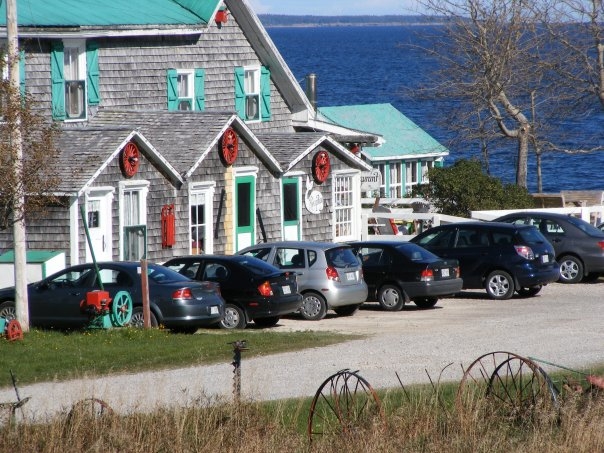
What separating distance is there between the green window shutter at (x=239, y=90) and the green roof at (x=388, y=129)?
12440 millimetres

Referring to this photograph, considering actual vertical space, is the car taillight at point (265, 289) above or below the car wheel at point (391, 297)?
→ above

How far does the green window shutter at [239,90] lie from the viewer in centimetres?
3672

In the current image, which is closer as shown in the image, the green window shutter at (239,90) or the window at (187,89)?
the window at (187,89)

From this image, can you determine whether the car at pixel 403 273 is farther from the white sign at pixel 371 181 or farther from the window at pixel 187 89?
the white sign at pixel 371 181

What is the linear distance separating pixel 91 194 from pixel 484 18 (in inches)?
867

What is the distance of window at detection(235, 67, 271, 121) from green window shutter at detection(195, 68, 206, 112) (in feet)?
5.11

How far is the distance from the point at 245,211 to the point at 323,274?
803cm

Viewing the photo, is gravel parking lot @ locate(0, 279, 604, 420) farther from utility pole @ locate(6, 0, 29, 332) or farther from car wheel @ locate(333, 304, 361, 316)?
utility pole @ locate(6, 0, 29, 332)

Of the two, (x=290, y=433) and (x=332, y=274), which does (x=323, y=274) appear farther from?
(x=290, y=433)

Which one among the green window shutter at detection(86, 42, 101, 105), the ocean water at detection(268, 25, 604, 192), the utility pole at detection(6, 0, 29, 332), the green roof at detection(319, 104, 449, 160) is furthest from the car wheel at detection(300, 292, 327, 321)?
the green roof at detection(319, 104, 449, 160)

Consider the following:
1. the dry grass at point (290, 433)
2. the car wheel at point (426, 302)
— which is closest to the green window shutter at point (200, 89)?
the car wheel at point (426, 302)

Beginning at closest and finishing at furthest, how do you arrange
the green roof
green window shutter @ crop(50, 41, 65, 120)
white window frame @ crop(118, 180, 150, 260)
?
white window frame @ crop(118, 180, 150, 260)
green window shutter @ crop(50, 41, 65, 120)
the green roof

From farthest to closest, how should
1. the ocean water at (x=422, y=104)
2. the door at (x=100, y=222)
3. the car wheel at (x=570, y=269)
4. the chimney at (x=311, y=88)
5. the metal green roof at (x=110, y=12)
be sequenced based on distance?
the ocean water at (x=422, y=104), the chimney at (x=311, y=88), the car wheel at (x=570, y=269), the metal green roof at (x=110, y=12), the door at (x=100, y=222)

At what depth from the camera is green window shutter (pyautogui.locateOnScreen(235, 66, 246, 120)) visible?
36.7 m
